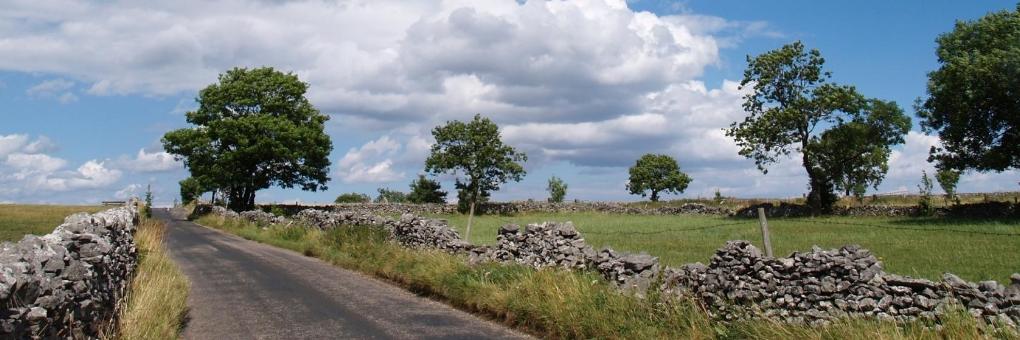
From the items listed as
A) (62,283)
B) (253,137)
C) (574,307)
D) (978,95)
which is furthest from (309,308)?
(253,137)

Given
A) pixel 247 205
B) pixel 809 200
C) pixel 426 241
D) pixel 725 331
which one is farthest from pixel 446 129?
pixel 725 331

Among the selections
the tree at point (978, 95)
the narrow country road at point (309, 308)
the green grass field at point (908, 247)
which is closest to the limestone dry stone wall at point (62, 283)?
the narrow country road at point (309, 308)

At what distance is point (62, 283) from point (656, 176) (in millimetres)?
102537

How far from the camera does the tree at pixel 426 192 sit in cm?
9206

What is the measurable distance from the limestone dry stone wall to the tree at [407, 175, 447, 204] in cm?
8043

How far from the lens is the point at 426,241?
18922 millimetres

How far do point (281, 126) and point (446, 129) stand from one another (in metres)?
19.1

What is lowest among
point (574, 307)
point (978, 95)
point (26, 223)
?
point (574, 307)

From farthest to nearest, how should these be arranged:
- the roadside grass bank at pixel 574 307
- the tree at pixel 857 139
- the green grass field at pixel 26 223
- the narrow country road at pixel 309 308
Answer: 1. the tree at pixel 857 139
2. the green grass field at pixel 26 223
3. the narrow country road at pixel 309 308
4. the roadside grass bank at pixel 574 307

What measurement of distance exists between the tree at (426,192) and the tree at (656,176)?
30964 mm

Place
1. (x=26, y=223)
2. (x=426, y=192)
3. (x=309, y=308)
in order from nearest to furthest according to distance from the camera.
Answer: (x=309, y=308)
(x=26, y=223)
(x=426, y=192)

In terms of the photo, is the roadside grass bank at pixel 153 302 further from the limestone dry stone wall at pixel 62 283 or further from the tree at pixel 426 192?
the tree at pixel 426 192

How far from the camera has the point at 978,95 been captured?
34.6m

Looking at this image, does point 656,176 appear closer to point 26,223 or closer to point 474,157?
point 474,157
